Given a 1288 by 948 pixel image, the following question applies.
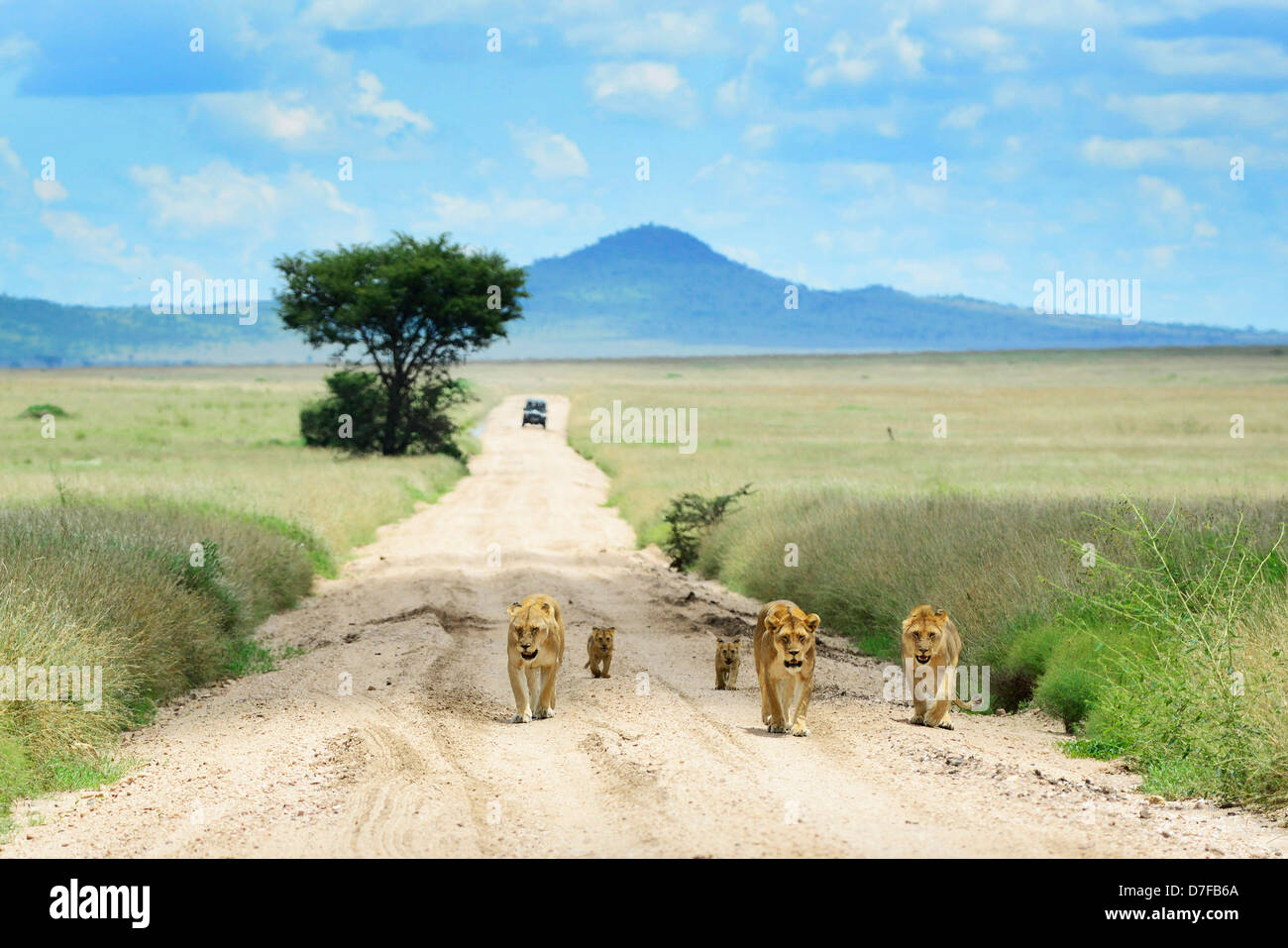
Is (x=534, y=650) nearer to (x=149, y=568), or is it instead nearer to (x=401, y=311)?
(x=149, y=568)

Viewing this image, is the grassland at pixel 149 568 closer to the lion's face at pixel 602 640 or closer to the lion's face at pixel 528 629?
the lion's face at pixel 528 629

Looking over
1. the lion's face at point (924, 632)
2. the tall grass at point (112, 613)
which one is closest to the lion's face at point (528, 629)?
the lion's face at point (924, 632)

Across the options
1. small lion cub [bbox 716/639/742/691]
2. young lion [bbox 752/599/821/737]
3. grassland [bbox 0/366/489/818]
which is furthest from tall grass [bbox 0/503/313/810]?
small lion cub [bbox 716/639/742/691]

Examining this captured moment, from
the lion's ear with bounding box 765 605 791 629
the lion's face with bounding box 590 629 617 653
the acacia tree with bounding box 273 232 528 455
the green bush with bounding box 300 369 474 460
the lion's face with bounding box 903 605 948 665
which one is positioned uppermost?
the acacia tree with bounding box 273 232 528 455

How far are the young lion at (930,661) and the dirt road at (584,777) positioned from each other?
26 centimetres

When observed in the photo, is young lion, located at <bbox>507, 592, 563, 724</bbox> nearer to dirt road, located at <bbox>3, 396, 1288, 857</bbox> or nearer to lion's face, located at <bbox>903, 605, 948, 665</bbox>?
dirt road, located at <bbox>3, 396, 1288, 857</bbox>

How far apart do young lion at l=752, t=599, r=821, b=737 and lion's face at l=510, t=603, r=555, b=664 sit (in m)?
1.52

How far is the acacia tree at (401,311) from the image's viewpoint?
48750 mm

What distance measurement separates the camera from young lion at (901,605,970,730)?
935 centimetres

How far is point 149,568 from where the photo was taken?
42.3 ft

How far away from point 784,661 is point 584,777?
1643mm

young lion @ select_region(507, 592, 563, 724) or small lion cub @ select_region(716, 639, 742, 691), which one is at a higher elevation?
young lion @ select_region(507, 592, 563, 724)
